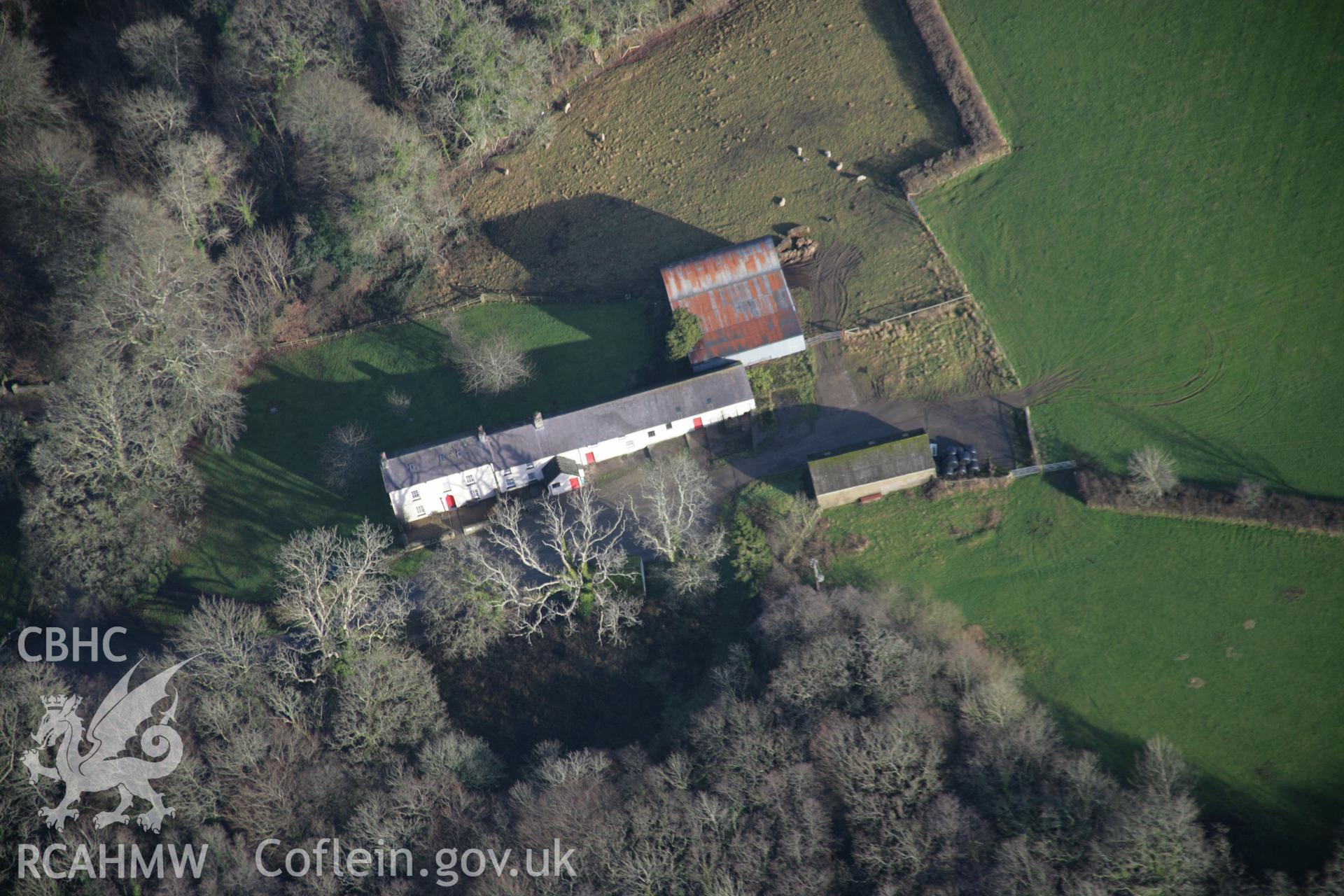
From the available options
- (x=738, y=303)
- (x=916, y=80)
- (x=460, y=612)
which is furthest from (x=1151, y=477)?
(x=460, y=612)

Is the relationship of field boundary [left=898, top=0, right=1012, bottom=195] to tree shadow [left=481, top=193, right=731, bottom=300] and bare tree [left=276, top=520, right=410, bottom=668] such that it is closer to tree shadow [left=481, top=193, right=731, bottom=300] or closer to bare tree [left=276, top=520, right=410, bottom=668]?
tree shadow [left=481, top=193, right=731, bottom=300]

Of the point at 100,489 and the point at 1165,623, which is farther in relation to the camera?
the point at 100,489

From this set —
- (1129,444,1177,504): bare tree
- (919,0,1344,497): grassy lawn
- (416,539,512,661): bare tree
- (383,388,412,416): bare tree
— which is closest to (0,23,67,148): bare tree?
(383,388,412,416): bare tree

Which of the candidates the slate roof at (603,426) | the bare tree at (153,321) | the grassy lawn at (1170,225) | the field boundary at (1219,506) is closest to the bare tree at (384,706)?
the slate roof at (603,426)

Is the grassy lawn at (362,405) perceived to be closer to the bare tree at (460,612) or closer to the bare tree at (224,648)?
the bare tree at (224,648)

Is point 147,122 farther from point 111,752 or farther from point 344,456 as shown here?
point 111,752

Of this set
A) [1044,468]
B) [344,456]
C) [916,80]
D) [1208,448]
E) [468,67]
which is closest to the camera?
[1208,448]
